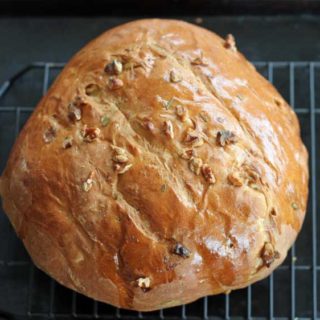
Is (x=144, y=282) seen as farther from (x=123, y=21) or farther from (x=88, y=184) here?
(x=123, y=21)

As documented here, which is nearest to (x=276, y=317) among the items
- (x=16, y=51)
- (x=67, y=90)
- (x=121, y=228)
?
(x=121, y=228)

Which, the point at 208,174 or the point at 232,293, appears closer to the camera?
the point at 208,174

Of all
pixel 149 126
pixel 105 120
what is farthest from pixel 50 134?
pixel 149 126

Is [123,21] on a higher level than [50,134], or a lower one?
higher

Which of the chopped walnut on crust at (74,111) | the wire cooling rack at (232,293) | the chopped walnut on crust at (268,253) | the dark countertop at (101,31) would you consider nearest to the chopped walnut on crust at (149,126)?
the chopped walnut on crust at (74,111)

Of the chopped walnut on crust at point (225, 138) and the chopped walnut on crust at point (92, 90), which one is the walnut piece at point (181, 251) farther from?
the chopped walnut on crust at point (92, 90)

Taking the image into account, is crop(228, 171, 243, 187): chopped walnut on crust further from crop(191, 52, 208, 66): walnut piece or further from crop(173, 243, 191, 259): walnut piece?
crop(191, 52, 208, 66): walnut piece

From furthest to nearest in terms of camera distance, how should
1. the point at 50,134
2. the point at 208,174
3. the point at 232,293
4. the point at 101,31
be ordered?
the point at 101,31
the point at 232,293
the point at 50,134
the point at 208,174
